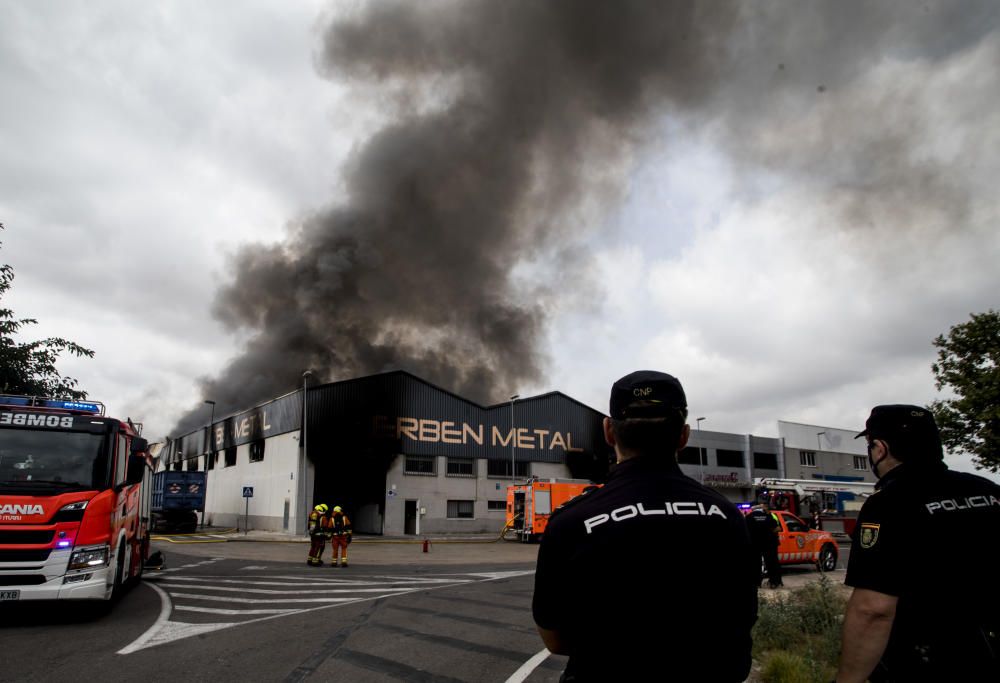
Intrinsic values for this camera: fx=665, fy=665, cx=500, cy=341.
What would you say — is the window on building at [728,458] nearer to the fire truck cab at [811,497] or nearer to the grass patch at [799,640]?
the fire truck cab at [811,497]

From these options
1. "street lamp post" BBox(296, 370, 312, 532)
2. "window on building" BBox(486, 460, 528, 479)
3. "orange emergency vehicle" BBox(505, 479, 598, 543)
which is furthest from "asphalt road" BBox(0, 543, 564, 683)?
"window on building" BBox(486, 460, 528, 479)

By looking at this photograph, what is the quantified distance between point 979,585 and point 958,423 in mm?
18207

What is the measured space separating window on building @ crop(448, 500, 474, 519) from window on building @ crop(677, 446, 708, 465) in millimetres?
21273

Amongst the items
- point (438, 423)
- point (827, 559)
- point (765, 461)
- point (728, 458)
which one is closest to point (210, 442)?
point (438, 423)

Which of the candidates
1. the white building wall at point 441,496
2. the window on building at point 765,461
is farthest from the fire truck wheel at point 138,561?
the window on building at point 765,461

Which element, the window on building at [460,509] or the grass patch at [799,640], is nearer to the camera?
the grass patch at [799,640]

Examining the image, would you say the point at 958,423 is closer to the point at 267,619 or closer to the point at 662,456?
the point at 267,619

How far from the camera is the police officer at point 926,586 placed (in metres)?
2.26

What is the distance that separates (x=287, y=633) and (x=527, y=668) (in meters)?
2.97

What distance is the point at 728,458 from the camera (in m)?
58.4

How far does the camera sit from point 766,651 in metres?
6.77

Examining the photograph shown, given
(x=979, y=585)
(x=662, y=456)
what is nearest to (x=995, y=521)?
(x=979, y=585)

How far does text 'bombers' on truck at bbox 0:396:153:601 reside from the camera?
7797 millimetres

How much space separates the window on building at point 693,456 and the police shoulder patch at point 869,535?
52977 millimetres
